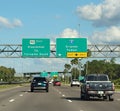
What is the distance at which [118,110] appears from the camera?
77.2ft

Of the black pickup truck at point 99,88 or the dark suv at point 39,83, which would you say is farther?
the dark suv at point 39,83

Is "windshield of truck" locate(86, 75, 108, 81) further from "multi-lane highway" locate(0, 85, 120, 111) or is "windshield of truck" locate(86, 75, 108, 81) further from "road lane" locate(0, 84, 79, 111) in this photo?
"road lane" locate(0, 84, 79, 111)

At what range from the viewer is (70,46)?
72062mm

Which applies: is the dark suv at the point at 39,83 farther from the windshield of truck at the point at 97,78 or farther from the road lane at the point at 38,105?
the road lane at the point at 38,105

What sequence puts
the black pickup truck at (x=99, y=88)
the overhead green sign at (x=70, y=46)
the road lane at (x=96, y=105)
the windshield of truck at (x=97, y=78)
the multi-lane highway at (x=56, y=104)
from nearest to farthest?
the multi-lane highway at (x=56, y=104) → the road lane at (x=96, y=105) → the black pickup truck at (x=99, y=88) → the windshield of truck at (x=97, y=78) → the overhead green sign at (x=70, y=46)

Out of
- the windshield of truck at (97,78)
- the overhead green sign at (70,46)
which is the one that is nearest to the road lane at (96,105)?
the windshield of truck at (97,78)

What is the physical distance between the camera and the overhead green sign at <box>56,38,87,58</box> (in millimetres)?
71688

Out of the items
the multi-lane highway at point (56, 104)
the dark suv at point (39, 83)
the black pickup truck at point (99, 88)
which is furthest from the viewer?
the dark suv at point (39, 83)

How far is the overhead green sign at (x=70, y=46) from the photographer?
71.7 m

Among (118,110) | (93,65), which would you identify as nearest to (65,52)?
(118,110)

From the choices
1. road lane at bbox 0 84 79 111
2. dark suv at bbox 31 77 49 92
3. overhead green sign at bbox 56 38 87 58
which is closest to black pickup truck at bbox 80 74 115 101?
road lane at bbox 0 84 79 111

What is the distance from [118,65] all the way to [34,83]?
431 ft

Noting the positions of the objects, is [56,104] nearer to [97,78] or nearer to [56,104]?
[56,104]

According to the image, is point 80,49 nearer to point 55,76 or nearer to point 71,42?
point 71,42
